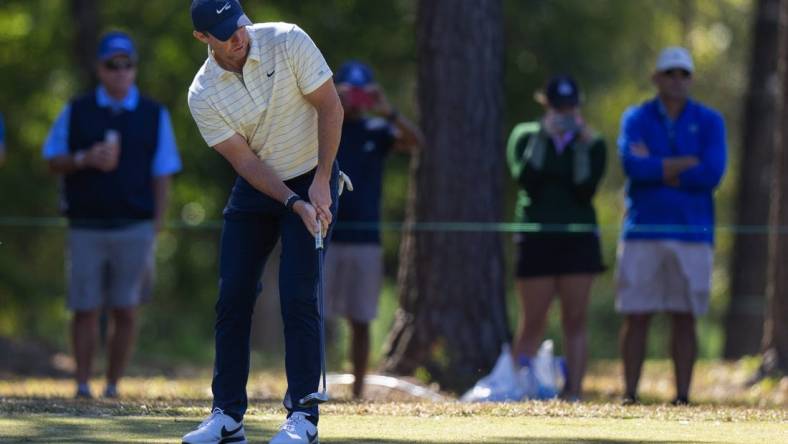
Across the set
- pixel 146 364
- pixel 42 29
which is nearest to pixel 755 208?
pixel 146 364

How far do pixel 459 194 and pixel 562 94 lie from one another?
4.87 ft

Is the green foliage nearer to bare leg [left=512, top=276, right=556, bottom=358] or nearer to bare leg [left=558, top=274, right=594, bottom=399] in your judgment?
bare leg [left=512, top=276, right=556, bottom=358]

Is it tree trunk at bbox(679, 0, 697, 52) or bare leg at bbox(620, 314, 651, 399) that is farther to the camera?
tree trunk at bbox(679, 0, 697, 52)

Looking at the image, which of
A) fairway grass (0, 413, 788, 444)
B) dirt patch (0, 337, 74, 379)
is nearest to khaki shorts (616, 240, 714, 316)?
fairway grass (0, 413, 788, 444)

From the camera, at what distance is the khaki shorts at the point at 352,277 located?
10.6m

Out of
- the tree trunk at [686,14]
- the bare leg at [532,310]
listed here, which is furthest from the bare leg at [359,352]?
the tree trunk at [686,14]

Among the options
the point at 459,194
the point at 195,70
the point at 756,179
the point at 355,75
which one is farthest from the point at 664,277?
the point at 195,70

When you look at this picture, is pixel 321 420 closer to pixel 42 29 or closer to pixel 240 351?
pixel 240 351

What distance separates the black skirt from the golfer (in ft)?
12.2

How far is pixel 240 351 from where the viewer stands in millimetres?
6535

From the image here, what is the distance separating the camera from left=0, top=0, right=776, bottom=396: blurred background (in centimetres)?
1989

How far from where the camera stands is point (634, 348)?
9.97 meters

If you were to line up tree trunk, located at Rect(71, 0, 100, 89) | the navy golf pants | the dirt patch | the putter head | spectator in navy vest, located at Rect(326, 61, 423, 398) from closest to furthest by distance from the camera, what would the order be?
the putter head
the navy golf pants
spectator in navy vest, located at Rect(326, 61, 423, 398)
the dirt patch
tree trunk, located at Rect(71, 0, 100, 89)

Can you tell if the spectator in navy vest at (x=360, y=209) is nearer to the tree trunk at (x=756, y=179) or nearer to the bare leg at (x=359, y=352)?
the bare leg at (x=359, y=352)
